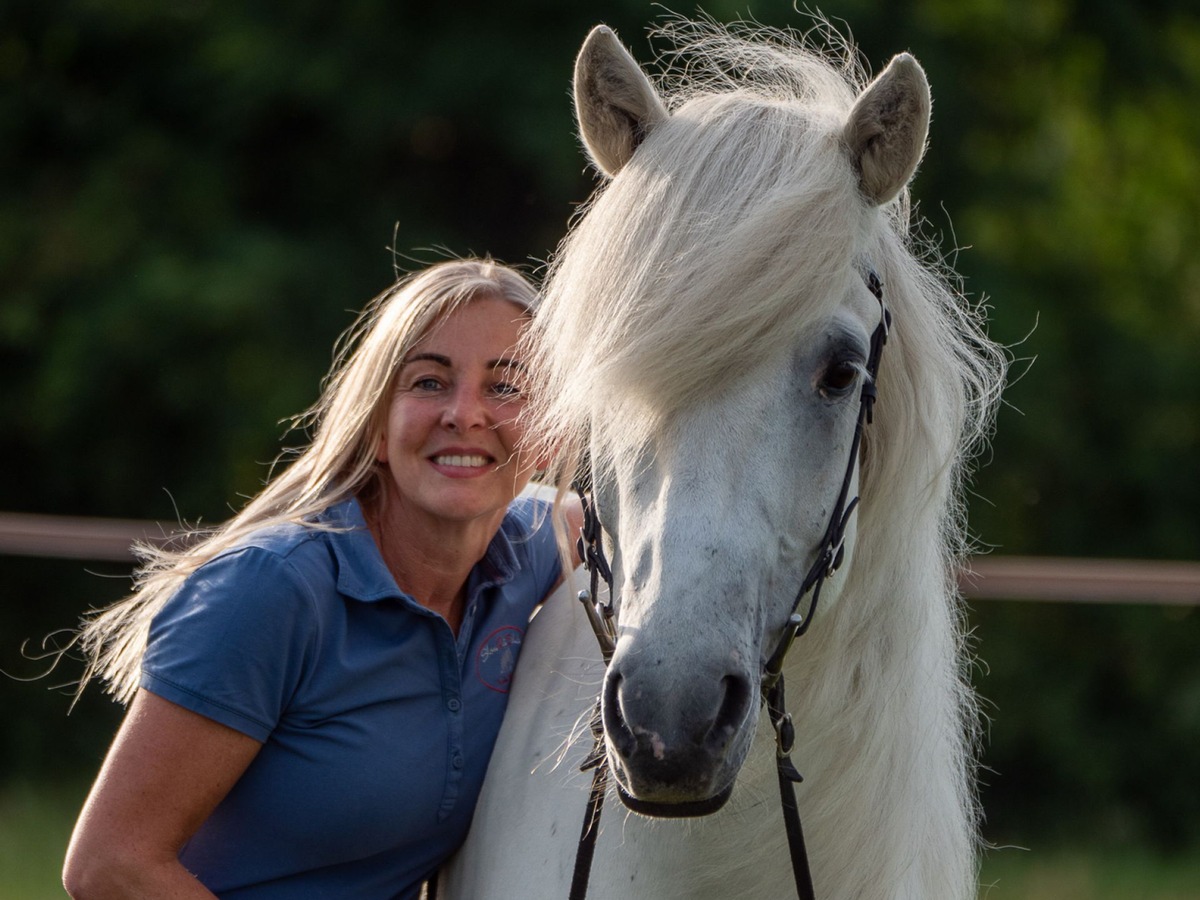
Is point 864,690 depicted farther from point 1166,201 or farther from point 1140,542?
point 1166,201

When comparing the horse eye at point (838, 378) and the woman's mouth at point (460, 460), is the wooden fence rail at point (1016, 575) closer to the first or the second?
the woman's mouth at point (460, 460)

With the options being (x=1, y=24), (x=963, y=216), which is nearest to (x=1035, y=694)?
(x=963, y=216)

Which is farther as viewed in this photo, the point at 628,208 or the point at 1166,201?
the point at 1166,201

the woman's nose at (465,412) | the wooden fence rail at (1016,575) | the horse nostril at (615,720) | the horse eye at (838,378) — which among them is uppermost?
the horse eye at (838,378)

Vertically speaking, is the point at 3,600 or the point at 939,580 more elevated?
the point at 939,580

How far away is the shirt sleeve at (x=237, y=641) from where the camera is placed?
5.73 ft

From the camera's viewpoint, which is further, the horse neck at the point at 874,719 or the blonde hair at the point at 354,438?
the blonde hair at the point at 354,438

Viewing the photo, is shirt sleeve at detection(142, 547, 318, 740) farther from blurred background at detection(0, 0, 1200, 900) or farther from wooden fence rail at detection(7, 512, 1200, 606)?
blurred background at detection(0, 0, 1200, 900)

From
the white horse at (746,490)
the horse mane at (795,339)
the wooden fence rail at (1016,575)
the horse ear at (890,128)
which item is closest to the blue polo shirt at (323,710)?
the white horse at (746,490)

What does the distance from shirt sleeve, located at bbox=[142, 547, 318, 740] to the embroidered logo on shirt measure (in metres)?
0.30

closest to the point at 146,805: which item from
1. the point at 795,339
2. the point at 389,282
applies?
the point at 795,339

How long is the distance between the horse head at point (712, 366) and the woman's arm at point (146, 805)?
625mm

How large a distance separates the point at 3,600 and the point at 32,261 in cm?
210

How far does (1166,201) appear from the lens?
9.33 metres
